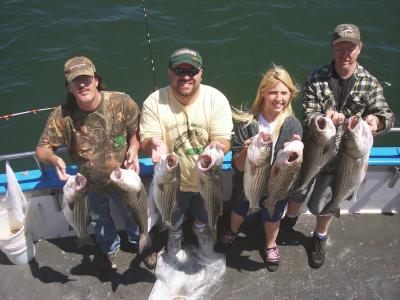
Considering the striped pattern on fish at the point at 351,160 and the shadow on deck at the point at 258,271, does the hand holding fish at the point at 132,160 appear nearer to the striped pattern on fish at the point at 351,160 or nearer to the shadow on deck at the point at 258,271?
the shadow on deck at the point at 258,271

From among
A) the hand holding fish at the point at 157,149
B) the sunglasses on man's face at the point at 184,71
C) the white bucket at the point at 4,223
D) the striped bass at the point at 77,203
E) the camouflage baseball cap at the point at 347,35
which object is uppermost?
the camouflage baseball cap at the point at 347,35

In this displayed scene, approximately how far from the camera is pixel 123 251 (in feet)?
17.7

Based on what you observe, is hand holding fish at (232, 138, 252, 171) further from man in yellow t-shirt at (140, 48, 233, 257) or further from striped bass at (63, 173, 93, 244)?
striped bass at (63, 173, 93, 244)

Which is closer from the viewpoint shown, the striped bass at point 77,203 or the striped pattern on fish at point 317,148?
the striped pattern on fish at point 317,148

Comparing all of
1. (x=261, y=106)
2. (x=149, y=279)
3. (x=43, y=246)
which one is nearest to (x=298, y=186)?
(x=261, y=106)

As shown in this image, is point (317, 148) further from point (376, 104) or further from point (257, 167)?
point (376, 104)

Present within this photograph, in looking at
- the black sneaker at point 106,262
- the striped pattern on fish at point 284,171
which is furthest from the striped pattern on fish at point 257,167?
the black sneaker at point 106,262

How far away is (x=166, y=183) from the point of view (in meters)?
3.88

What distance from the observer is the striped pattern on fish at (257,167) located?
3.65 metres

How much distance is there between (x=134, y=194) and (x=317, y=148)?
186 cm

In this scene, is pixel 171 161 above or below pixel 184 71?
below

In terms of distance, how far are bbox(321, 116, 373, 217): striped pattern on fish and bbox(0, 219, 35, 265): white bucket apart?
12.0ft

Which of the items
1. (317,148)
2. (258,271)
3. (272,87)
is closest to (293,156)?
(317,148)

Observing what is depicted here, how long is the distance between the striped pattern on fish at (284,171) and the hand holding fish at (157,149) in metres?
1.10
